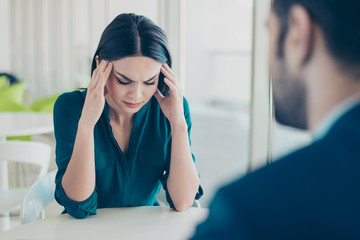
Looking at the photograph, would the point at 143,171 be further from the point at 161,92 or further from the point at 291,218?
the point at 291,218

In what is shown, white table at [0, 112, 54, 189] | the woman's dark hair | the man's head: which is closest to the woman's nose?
the woman's dark hair

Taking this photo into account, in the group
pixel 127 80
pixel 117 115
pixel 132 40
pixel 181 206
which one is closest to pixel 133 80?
pixel 127 80

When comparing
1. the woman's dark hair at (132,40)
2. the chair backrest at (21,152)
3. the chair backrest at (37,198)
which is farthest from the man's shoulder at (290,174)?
the chair backrest at (21,152)

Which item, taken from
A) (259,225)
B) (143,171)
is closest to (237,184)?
(259,225)

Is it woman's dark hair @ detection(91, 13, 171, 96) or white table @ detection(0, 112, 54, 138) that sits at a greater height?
woman's dark hair @ detection(91, 13, 171, 96)

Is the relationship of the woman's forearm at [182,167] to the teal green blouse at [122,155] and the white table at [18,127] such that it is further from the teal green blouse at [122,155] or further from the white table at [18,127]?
the white table at [18,127]

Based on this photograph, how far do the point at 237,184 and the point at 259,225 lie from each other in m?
0.05

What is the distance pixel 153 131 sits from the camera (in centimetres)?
154

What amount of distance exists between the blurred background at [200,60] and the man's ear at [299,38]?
0.34 ft

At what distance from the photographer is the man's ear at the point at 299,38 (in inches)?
18.6

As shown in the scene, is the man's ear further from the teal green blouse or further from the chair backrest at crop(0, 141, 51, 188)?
the chair backrest at crop(0, 141, 51, 188)

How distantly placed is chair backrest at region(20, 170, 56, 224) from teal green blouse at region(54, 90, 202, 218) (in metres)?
0.15

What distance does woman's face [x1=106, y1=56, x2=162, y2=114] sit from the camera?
134 centimetres

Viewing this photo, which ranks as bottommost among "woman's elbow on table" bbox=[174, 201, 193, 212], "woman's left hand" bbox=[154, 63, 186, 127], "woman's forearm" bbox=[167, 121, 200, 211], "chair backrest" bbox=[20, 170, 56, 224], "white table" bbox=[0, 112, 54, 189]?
"chair backrest" bbox=[20, 170, 56, 224]
